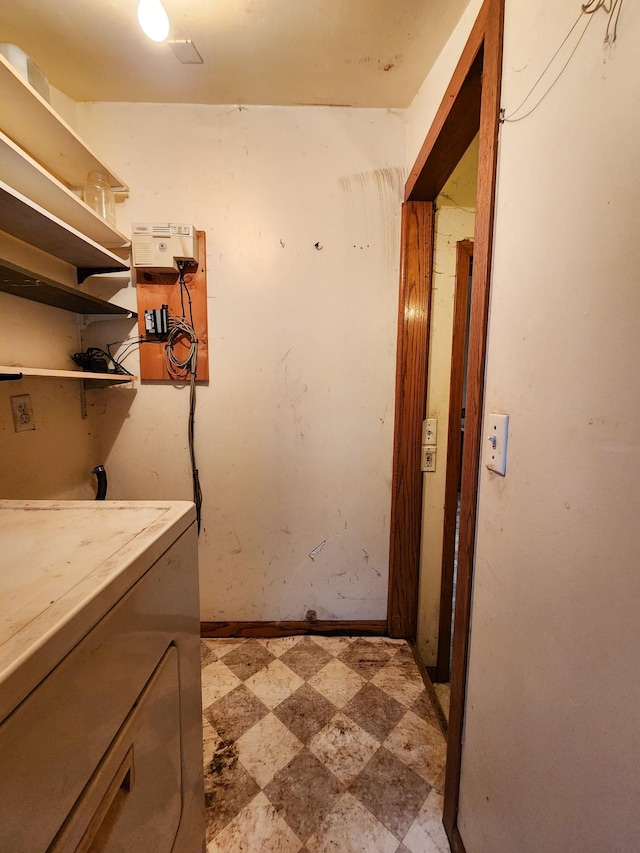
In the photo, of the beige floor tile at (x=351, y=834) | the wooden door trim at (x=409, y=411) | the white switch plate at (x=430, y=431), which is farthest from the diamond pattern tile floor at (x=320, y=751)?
the white switch plate at (x=430, y=431)

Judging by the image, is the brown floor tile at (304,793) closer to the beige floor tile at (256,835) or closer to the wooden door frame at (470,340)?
the beige floor tile at (256,835)

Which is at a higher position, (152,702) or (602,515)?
(602,515)

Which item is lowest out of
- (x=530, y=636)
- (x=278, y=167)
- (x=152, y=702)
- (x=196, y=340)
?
(x=152, y=702)

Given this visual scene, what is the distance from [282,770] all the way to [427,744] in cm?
53

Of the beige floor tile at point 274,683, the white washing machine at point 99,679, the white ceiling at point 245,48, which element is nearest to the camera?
the white washing machine at point 99,679

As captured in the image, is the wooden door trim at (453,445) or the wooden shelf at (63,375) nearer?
the wooden shelf at (63,375)

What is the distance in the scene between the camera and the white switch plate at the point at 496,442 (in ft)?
2.25

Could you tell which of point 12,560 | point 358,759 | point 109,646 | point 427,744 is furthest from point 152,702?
point 427,744

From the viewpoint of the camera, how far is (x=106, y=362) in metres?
1.49

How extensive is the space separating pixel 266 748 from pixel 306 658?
0.41m

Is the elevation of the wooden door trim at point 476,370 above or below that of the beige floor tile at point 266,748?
above

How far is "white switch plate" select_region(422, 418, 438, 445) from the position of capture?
1579 mm

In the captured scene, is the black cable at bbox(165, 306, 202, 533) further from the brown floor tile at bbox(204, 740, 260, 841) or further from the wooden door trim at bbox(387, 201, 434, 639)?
the wooden door trim at bbox(387, 201, 434, 639)

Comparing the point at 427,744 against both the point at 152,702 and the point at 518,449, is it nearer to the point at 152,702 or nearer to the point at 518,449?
the point at 152,702
